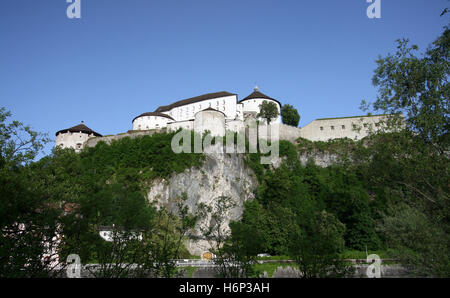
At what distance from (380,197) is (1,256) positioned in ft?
142

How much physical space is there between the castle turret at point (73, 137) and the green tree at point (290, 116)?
38.9 m

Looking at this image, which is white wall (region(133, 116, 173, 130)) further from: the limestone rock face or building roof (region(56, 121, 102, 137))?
the limestone rock face

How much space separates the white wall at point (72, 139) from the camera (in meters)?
57.8

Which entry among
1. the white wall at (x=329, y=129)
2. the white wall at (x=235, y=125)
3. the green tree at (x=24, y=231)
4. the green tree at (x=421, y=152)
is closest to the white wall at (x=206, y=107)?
the white wall at (x=235, y=125)

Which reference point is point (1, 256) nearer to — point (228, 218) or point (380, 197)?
point (228, 218)

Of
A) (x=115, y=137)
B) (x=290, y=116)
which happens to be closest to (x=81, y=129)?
(x=115, y=137)

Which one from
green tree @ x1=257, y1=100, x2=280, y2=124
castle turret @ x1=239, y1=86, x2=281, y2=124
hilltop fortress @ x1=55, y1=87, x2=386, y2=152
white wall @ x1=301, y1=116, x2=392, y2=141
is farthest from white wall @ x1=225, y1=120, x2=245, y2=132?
white wall @ x1=301, y1=116, x2=392, y2=141

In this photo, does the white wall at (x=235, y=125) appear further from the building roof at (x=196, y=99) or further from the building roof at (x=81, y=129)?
the building roof at (x=81, y=129)

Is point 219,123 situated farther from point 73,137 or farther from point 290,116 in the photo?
point 73,137

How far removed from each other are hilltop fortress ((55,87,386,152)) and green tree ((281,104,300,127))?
1465mm

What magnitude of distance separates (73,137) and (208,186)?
3366cm

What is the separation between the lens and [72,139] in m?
58.1
